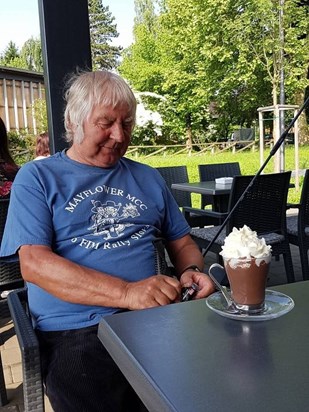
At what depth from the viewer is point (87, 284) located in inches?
57.6

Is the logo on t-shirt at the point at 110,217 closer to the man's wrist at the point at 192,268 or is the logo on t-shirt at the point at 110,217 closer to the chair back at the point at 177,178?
the man's wrist at the point at 192,268

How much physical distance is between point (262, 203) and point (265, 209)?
6cm

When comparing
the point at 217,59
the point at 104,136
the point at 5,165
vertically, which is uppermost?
the point at 217,59

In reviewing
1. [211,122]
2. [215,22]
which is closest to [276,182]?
[215,22]

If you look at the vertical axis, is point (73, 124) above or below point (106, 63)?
below

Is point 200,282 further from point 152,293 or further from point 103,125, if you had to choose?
point 103,125

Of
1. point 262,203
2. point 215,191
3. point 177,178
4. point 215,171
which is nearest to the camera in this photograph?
point 262,203

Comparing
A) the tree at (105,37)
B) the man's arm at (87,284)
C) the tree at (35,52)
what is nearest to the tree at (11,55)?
the tree at (35,52)

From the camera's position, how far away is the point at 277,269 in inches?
168

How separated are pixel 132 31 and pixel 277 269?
94.5 feet

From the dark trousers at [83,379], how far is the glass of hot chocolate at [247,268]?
0.49 meters

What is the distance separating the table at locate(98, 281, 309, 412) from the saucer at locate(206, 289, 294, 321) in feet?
0.05

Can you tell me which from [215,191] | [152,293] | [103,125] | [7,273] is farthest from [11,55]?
[152,293]

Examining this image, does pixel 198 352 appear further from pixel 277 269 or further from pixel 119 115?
pixel 277 269
